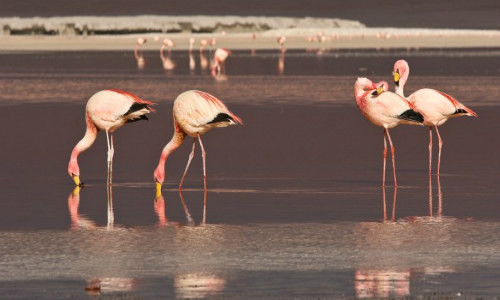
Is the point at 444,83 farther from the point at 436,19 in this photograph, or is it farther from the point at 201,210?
the point at 436,19

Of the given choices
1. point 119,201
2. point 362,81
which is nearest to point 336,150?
point 362,81

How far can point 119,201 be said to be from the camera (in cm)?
1224

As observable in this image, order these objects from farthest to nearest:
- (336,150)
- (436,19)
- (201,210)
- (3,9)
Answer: (3,9), (436,19), (336,150), (201,210)

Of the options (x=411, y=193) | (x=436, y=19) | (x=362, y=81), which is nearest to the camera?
(x=411, y=193)

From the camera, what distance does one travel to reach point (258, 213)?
1142 cm

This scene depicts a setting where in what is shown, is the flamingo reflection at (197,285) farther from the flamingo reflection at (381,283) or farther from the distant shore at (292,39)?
the distant shore at (292,39)

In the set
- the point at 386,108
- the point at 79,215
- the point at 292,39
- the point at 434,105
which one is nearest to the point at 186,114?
the point at 79,215

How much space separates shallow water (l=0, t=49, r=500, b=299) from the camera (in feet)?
27.3

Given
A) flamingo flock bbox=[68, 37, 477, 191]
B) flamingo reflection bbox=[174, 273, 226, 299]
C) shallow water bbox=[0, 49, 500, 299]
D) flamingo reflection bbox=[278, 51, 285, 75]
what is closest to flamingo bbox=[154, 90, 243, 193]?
flamingo flock bbox=[68, 37, 477, 191]

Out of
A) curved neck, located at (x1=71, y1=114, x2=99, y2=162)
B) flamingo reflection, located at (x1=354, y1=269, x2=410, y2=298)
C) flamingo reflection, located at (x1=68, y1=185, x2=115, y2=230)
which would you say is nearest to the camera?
flamingo reflection, located at (x1=354, y1=269, x2=410, y2=298)

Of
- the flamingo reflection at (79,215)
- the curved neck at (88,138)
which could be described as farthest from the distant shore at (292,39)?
the flamingo reflection at (79,215)

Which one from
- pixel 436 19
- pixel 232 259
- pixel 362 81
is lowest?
pixel 232 259

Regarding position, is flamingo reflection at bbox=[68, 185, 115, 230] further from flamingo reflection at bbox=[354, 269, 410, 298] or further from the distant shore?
the distant shore

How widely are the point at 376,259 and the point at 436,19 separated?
138 meters
